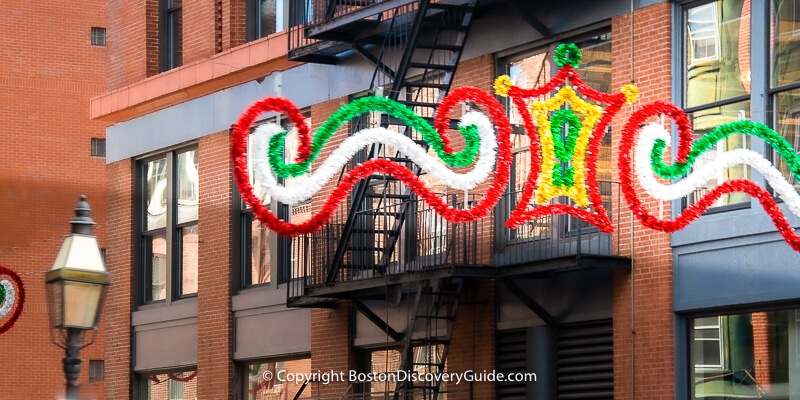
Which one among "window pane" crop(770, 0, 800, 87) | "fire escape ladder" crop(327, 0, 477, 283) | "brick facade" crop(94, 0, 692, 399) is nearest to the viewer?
"window pane" crop(770, 0, 800, 87)

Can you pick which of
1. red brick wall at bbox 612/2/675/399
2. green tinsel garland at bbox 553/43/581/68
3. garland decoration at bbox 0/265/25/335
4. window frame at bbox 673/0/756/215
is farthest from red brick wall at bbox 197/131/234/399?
green tinsel garland at bbox 553/43/581/68

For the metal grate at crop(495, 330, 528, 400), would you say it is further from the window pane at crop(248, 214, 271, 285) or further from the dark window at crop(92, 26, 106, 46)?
the dark window at crop(92, 26, 106, 46)

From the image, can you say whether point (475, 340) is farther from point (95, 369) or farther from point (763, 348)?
point (95, 369)

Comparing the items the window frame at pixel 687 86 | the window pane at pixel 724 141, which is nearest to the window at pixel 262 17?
the window frame at pixel 687 86

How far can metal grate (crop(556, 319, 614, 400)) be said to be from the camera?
56.3ft

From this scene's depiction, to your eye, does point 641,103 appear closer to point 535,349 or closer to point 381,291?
point 535,349

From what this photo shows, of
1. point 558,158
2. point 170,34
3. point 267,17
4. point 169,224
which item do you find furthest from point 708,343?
point 170,34

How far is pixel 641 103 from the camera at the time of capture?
16828 millimetres

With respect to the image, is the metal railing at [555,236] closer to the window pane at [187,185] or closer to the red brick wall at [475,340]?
the red brick wall at [475,340]

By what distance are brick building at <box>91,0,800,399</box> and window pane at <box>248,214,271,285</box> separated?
40 millimetres

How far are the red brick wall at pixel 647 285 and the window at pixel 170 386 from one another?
9598mm

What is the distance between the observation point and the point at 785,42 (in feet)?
50.9

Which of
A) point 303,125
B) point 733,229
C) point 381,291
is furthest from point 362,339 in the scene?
point 303,125

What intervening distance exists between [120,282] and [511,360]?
9.69 metres
